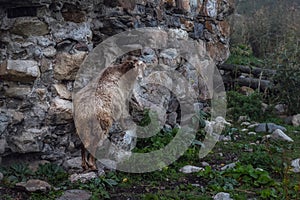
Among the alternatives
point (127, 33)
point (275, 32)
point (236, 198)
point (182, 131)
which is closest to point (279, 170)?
point (236, 198)

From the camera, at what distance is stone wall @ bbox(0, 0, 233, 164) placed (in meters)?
3.21

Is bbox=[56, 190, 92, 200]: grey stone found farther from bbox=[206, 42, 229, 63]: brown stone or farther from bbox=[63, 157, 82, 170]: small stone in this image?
bbox=[206, 42, 229, 63]: brown stone

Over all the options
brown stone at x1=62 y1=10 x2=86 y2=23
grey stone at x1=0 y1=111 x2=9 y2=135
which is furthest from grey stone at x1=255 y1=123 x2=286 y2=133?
grey stone at x1=0 y1=111 x2=9 y2=135

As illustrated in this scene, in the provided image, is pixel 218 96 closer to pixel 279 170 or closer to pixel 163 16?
pixel 163 16

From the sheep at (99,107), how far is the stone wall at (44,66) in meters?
0.09

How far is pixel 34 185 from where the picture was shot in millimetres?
2943

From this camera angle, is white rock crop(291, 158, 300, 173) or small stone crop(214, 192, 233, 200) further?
white rock crop(291, 158, 300, 173)

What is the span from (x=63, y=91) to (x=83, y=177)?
0.68 metres

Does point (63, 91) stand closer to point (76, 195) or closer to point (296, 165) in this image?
point (76, 195)

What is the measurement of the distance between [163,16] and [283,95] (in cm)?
236

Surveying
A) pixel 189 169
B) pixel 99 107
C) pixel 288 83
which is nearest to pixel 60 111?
pixel 99 107

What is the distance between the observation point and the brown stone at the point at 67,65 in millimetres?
3385

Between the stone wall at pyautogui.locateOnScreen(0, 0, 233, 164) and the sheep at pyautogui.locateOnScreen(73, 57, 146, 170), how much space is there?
89mm

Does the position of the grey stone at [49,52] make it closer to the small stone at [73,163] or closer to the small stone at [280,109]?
the small stone at [73,163]
